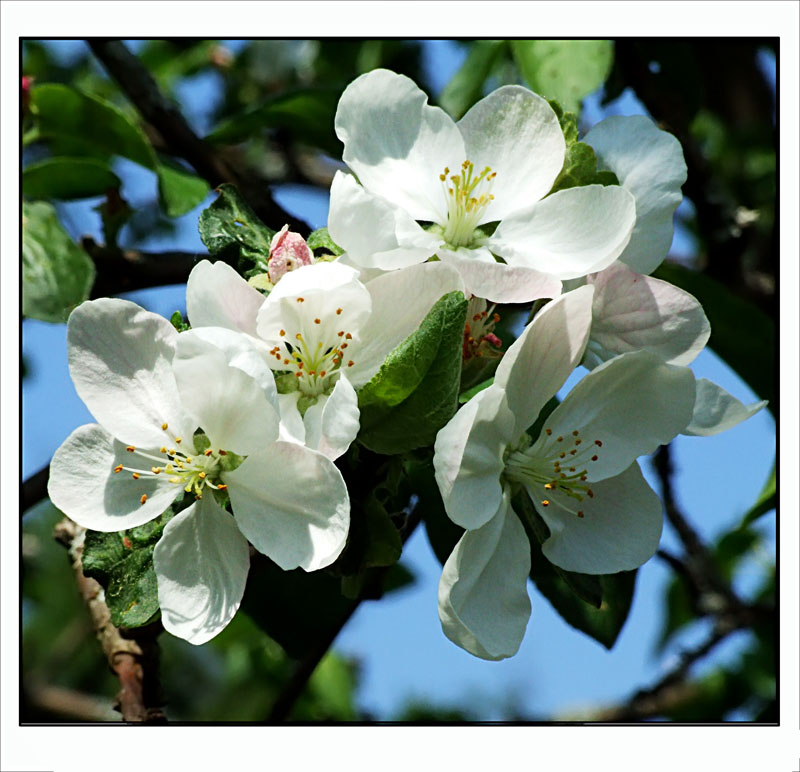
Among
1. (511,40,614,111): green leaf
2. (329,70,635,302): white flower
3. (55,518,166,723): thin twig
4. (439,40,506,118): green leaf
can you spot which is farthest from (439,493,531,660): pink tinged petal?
(439,40,506,118): green leaf

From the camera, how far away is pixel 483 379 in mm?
1022

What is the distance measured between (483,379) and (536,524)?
0.15 meters

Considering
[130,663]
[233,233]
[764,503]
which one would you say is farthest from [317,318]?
[764,503]

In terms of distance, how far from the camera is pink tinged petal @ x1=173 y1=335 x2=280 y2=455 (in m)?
0.88

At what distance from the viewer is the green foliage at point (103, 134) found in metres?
1.63

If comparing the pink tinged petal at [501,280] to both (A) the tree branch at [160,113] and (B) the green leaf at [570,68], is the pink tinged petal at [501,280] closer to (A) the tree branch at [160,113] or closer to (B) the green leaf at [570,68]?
(B) the green leaf at [570,68]

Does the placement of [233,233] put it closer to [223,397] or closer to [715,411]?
[223,397]

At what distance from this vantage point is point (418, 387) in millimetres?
909

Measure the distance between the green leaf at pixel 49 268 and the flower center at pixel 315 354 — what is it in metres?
0.64

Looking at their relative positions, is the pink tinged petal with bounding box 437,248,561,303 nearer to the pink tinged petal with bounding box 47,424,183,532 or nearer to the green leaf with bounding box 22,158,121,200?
the pink tinged petal with bounding box 47,424,183,532

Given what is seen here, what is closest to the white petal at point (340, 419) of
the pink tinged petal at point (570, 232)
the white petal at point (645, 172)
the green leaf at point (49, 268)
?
the pink tinged petal at point (570, 232)

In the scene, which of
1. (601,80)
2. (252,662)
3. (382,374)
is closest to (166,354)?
(382,374)

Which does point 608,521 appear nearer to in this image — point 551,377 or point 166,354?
point 551,377

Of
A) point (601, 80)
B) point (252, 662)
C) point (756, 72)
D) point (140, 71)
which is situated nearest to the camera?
point (601, 80)
